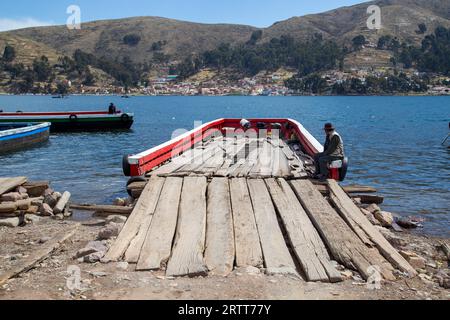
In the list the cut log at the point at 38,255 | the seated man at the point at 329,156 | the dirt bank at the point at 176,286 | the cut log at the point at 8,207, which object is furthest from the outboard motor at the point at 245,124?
the dirt bank at the point at 176,286

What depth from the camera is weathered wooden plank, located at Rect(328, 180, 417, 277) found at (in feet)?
23.0

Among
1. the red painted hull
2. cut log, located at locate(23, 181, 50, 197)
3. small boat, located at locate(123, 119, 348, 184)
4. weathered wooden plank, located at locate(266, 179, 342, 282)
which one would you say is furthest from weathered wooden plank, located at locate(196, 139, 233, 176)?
cut log, located at locate(23, 181, 50, 197)

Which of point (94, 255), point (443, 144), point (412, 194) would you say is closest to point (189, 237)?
point (94, 255)

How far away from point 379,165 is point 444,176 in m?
3.79

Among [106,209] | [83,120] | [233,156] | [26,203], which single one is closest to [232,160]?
[233,156]

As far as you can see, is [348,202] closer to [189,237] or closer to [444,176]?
[189,237]

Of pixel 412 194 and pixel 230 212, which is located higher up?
pixel 230 212

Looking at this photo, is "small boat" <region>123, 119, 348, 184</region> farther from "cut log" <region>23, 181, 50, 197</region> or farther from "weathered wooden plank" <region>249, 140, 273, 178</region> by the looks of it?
"cut log" <region>23, 181, 50, 197</region>

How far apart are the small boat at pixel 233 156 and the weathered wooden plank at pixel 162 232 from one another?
1.97 m

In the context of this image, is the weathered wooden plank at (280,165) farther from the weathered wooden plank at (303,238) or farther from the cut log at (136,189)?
the cut log at (136,189)

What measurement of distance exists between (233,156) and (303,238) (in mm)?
7886

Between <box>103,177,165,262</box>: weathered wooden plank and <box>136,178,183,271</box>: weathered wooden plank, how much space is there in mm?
151

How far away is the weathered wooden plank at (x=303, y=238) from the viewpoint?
6605mm
